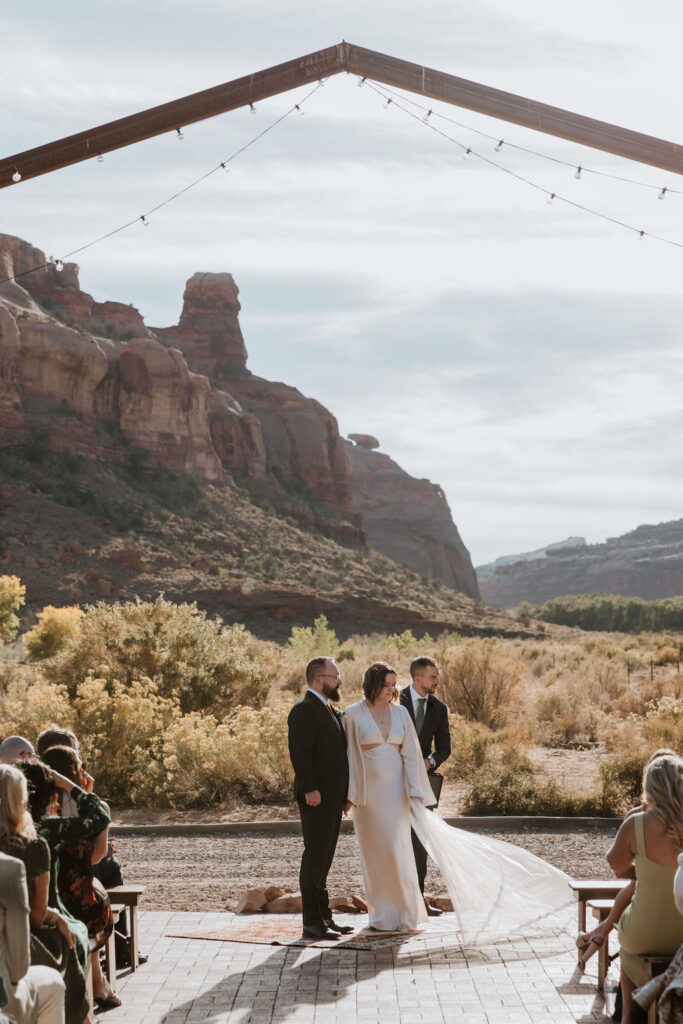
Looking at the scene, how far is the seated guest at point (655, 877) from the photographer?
494cm

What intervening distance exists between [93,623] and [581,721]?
9172 mm

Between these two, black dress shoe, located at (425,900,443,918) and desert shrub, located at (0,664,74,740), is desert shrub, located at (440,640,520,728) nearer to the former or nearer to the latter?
desert shrub, located at (0,664,74,740)

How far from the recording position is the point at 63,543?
61.6 m

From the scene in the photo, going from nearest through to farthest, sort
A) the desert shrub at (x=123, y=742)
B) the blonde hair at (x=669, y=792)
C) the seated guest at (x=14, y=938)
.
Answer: the seated guest at (x=14, y=938) → the blonde hair at (x=669, y=792) → the desert shrub at (x=123, y=742)

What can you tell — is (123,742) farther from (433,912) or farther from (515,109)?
(515,109)

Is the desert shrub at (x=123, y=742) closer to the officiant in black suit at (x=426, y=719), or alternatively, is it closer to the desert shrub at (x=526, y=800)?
Answer: the desert shrub at (x=526, y=800)

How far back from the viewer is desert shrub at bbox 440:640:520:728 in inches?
856

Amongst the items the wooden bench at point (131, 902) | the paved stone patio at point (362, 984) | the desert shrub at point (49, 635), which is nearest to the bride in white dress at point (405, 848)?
the paved stone patio at point (362, 984)

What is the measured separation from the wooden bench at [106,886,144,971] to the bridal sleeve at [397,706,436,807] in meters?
1.98

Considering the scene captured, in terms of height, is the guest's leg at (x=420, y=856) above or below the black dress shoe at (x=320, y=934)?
above

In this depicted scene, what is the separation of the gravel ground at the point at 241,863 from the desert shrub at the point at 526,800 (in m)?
0.66

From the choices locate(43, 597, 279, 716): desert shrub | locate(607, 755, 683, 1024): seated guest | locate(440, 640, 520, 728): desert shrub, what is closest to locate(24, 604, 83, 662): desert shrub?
locate(43, 597, 279, 716): desert shrub

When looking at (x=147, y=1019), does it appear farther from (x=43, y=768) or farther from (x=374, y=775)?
(x=374, y=775)

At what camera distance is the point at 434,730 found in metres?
8.62
